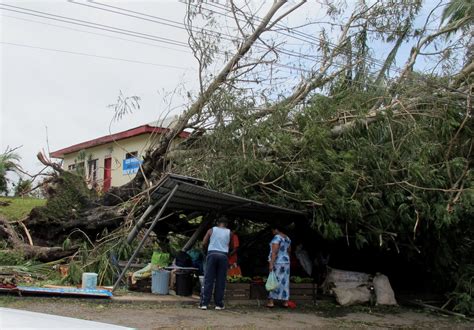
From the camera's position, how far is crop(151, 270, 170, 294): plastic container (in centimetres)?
1060

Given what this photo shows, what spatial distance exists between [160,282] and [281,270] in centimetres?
238

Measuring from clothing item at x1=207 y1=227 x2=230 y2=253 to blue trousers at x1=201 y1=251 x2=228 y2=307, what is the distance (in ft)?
0.28

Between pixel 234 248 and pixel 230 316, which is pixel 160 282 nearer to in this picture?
pixel 234 248

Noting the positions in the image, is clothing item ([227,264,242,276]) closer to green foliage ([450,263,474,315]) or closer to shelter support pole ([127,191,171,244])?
shelter support pole ([127,191,171,244])

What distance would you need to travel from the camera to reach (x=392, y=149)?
10422 mm

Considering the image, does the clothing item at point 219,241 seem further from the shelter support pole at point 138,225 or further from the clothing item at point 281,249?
the shelter support pole at point 138,225

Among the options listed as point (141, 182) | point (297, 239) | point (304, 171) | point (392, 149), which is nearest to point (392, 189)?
point (392, 149)

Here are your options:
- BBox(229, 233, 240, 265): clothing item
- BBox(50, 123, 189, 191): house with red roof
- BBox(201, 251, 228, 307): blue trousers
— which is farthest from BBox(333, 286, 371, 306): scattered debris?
BBox(50, 123, 189, 191): house with red roof

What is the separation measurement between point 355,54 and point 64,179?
8.12 meters

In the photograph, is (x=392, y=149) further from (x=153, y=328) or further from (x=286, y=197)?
(x=153, y=328)

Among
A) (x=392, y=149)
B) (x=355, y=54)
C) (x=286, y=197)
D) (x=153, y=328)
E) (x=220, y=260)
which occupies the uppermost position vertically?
(x=355, y=54)

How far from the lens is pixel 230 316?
9.01 meters

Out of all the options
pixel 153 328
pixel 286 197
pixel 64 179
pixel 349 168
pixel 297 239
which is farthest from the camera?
pixel 64 179

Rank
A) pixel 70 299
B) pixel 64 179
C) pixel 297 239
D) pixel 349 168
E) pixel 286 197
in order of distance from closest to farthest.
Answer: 1. pixel 70 299
2. pixel 349 168
3. pixel 286 197
4. pixel 297 239
5. pixel 64 179
